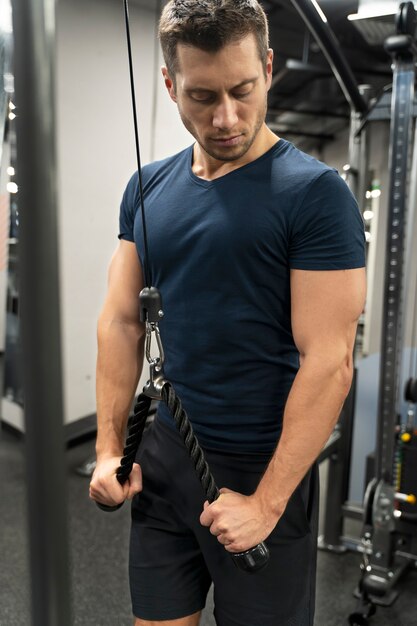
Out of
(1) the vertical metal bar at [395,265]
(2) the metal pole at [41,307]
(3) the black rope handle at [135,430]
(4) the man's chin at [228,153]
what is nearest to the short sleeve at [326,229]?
(4) the man's chin at [228,153]

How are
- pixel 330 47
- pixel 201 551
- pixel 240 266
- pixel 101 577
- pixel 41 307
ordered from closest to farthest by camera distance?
pixel 41 307, pixel 240 266, pixel 201 551, pixel 330 47, pixel 101 577

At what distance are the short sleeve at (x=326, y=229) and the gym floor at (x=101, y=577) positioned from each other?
1274 mm

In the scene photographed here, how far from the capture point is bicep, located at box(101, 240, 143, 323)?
1312 millimetres

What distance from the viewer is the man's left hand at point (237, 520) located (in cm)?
100

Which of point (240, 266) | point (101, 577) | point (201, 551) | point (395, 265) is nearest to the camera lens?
point (240, 266)

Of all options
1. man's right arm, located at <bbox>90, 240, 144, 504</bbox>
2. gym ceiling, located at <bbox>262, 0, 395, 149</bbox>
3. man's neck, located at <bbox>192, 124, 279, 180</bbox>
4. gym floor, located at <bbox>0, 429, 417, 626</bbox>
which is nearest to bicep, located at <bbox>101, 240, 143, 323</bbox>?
man's right arm, located at <bbox>90, 240, 144, 504</bbox>

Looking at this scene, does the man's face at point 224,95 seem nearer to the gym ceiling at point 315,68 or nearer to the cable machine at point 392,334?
the cable machine at point 392,334

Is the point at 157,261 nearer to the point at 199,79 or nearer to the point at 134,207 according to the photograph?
the point at 134,207

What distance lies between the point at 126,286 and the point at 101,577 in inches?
64.7

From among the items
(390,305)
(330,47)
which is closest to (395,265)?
(390,305)

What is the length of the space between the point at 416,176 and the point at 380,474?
1.12 meters

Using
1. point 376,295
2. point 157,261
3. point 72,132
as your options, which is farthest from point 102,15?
point 157,261

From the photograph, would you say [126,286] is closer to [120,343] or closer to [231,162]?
Result: [120,343]

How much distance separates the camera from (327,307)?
1.03 meters
